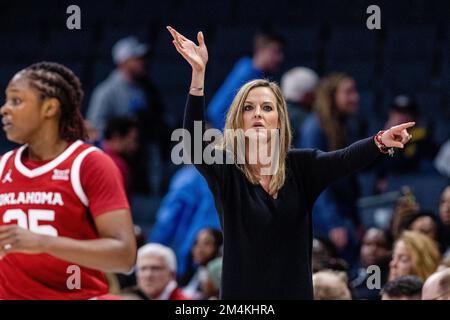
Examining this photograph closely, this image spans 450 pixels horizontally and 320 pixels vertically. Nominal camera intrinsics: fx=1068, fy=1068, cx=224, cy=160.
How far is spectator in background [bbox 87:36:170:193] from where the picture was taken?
26.8ft

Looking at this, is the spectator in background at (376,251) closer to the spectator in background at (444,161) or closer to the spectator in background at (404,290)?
the spectator in background at (444,161)

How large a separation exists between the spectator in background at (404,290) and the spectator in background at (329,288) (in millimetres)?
174

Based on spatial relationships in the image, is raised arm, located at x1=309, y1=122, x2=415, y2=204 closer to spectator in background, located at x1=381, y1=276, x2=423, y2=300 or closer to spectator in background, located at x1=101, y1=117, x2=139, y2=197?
spectator in background, located at x1=381, y1=276, x2=423, y2=300

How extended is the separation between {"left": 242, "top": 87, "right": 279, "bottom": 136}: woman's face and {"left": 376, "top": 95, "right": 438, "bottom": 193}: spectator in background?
421 cm

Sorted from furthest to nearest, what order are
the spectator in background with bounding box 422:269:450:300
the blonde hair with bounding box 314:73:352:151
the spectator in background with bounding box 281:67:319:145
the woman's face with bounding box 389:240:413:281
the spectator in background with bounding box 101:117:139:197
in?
the spectator in background with bounding box 101:117:139:197 → the spectator in background with bounding box 281:67:319:145 → the blonde hair with bounding box 314:73:352:151 → the woman's face with bounding box 389:240:413:281 → the spectator in background with bounding box 422:269:450:300

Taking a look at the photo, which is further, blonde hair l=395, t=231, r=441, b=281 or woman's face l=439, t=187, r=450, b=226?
woman's face l=439, t=187, r=450, b=226

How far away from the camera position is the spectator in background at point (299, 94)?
745 cm

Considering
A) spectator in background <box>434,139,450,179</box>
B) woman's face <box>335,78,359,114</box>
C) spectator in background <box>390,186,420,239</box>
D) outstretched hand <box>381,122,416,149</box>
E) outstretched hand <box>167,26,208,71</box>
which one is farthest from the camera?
spectator in background <box>434,139,450,179</box>

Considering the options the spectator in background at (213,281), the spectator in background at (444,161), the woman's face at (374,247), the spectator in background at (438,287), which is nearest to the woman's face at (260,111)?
the spectator in background at (438,287)

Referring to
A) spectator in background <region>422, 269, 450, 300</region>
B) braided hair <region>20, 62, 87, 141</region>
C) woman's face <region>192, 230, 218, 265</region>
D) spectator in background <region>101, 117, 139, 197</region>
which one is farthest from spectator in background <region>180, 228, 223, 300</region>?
braided hair <region>20, 62, 87, 141</region>

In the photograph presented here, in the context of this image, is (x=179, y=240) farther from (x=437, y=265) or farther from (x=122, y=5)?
(x=122, y=5)

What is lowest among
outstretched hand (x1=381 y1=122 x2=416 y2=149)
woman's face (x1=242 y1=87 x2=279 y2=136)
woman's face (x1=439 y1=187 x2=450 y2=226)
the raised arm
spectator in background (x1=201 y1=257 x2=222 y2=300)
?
spectator in background (x1=201 y1=257 x2=222 y2=300)

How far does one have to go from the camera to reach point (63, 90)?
3877 millimetres
